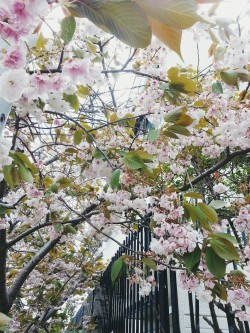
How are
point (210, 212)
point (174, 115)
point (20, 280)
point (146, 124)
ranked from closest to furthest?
point (210, 212)
point (174, 115)
point (20, 280)
point (146, 124)

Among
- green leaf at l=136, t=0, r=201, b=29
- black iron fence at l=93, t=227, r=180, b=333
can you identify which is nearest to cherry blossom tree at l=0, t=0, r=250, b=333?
green leaf at l=136, t=0, r=201, b=29

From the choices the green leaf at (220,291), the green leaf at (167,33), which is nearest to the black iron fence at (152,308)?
the green leaf at (220,291)

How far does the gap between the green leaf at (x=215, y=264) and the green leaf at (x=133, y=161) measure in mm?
581

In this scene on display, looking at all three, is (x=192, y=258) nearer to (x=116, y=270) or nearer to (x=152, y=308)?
(x=116, y=270)

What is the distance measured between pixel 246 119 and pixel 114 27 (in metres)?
1.57

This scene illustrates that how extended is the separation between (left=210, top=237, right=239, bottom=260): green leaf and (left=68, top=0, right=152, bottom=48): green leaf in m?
0.96

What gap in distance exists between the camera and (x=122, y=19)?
78cm

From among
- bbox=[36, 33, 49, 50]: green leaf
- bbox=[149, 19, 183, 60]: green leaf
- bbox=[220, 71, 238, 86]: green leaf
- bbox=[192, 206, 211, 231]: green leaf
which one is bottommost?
bbox=[192, 206, 211, 231]: green leaf

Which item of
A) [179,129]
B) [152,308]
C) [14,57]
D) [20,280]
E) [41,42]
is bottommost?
[152,308]

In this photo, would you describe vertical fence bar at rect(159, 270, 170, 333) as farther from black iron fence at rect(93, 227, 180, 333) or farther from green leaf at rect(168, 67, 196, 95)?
green leaf at rect(168, 67, 196, 95)

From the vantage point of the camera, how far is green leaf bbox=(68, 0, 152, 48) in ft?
2.48

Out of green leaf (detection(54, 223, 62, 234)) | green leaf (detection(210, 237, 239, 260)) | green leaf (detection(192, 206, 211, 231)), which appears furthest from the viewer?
green leaf (detection(54, 223, 62, 234))

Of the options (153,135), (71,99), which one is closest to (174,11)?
(153,135)

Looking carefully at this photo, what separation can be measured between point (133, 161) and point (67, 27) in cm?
81
